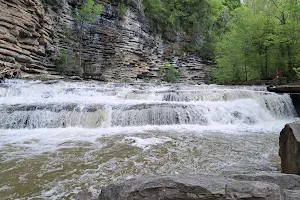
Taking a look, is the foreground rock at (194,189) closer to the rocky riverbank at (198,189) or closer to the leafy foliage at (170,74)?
the rocky riverbank at (198,189)

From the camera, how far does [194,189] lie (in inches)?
60.4

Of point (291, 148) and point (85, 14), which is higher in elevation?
point (85, 14)

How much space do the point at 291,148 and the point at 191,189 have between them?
1.64m

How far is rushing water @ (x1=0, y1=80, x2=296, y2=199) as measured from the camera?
2.96 m

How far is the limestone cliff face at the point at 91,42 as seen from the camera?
12.8m

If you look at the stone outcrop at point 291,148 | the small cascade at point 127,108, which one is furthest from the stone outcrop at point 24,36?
the stone outcrop at point 291,148

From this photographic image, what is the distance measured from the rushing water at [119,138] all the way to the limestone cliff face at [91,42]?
407 centimetres

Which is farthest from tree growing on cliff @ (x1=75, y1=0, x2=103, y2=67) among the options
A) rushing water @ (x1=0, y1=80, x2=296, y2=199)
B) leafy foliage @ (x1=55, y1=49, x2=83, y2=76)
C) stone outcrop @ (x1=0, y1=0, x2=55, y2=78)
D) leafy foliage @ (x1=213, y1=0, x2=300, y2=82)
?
leafy foliage @ (x1=213, y1=0, x2=300, y2=82)

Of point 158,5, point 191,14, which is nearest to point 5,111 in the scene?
point 158,5

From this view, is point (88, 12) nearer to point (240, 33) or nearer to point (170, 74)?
point (170, 74)

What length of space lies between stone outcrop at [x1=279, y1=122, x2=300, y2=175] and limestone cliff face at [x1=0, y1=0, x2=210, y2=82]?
43.5 ft

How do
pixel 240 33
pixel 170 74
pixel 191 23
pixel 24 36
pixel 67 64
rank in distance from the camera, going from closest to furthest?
pixel 24 36
pixel 67 64
pixel 240 33
pixel 170 74
pixel 191 23

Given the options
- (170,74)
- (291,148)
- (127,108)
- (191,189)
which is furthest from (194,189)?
(170,74)

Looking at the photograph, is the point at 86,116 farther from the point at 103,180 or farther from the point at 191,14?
the point at 191,14
